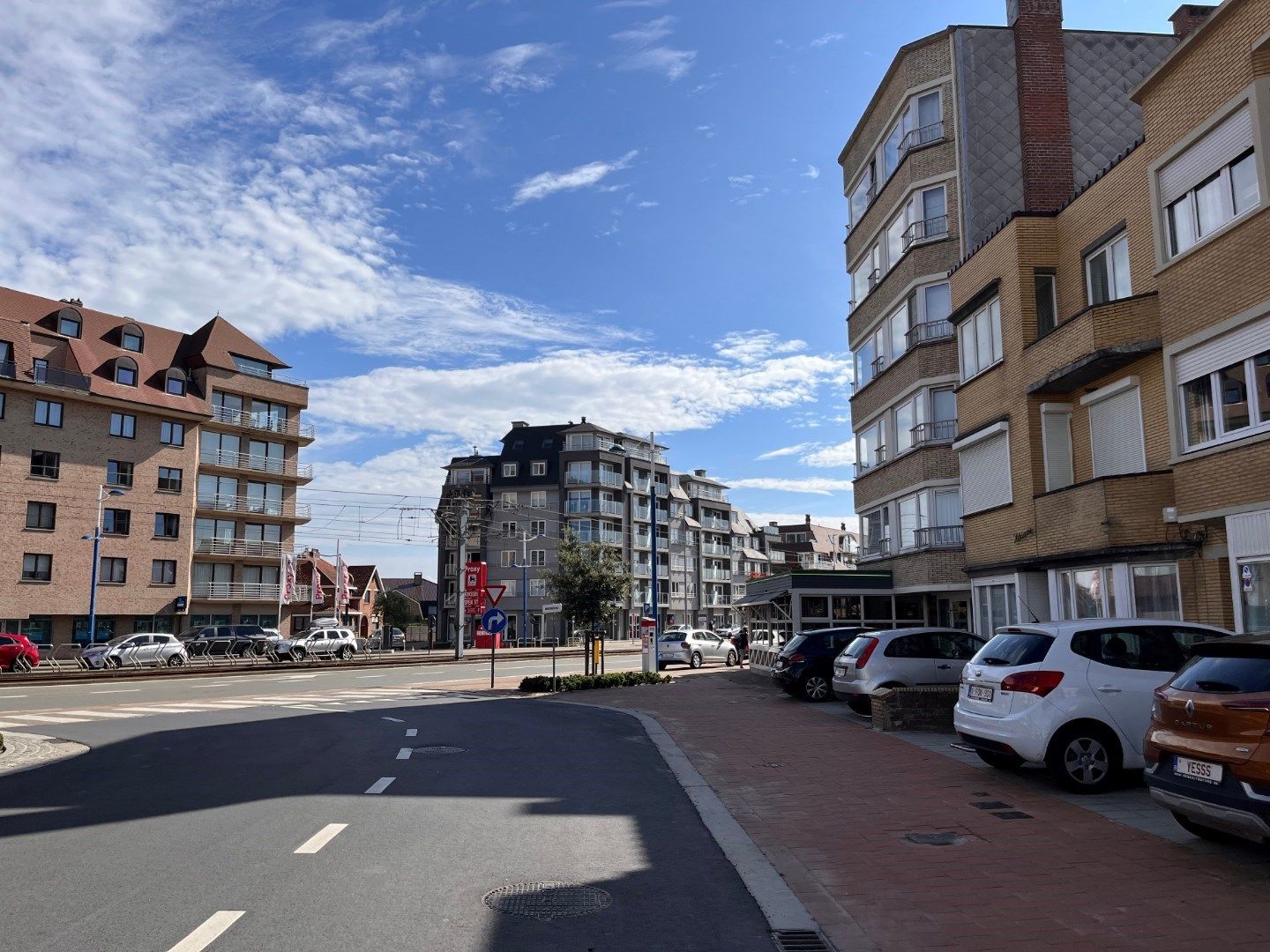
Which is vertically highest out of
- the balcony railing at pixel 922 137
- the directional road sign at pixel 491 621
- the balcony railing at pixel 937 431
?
the balcony railing at pixel 922 137

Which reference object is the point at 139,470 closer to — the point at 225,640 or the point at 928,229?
the point at 225,640

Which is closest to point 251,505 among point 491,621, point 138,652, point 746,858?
point 138,652

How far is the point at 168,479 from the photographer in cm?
5597

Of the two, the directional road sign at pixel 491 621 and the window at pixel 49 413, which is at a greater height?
the window at pixel 49 413

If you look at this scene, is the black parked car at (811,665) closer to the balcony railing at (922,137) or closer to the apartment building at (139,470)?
the balcony railing at (922,137)

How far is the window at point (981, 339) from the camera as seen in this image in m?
20.1

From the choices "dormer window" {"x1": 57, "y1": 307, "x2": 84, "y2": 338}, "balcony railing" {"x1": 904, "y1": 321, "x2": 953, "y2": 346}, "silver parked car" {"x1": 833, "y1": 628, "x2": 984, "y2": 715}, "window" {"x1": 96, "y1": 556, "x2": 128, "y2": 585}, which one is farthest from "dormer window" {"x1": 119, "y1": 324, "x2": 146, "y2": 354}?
"silver parked car" {"x1": 833, "y1": 628, "x2": 984, "y2": 715}

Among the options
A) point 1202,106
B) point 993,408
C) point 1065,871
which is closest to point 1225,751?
point 1065,871

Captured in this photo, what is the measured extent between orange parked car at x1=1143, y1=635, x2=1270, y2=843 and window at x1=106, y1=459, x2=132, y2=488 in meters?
54.5

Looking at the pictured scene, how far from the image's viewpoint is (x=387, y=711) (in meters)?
20.8

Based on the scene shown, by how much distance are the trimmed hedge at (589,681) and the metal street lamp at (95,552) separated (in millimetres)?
27165

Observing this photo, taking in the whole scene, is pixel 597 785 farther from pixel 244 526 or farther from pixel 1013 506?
pixel 244 526

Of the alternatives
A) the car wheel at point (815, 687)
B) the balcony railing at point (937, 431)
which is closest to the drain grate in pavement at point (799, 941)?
the car wheel at point (815, 687)

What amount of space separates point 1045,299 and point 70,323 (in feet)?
170
